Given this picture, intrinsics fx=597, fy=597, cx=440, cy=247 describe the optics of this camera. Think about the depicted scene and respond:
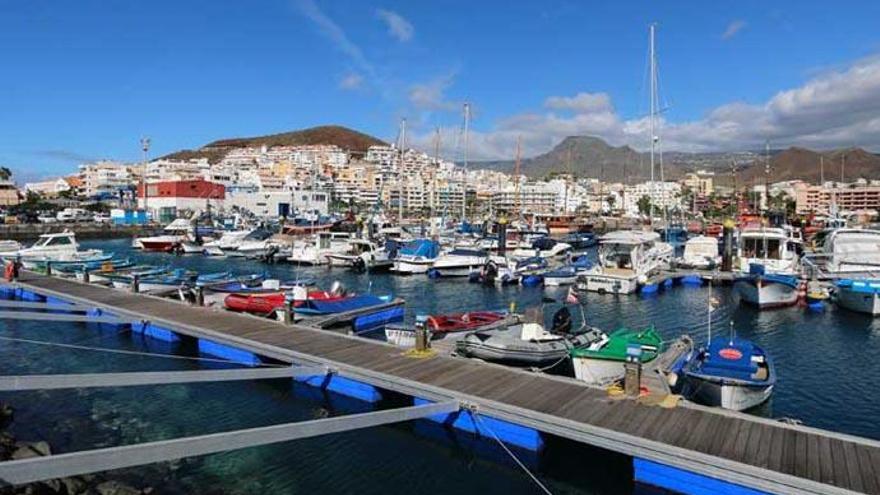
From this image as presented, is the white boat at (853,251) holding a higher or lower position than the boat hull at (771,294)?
higher

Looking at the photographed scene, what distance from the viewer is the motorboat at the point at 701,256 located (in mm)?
51031

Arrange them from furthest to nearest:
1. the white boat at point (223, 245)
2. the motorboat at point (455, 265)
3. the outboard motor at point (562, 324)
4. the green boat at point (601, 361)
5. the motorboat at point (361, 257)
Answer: the white boat at point (223, 245), the motorboat at point (361, 257), the motorboat at point (455, 265), the outboard motor at point (562, 324), the green boat at point (601, 361)

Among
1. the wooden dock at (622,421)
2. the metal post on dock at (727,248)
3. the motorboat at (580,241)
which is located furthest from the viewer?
the motorboat at (580,241)

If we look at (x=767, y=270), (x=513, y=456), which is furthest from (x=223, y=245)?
(x=513, y=456)

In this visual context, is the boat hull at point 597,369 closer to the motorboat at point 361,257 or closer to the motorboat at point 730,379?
the motorboat at point 730,379

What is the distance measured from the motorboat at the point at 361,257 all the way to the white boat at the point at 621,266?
19.1m

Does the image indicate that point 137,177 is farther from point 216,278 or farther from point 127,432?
point 127,432

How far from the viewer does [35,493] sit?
11.4 m

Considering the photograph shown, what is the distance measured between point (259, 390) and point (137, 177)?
205 meters

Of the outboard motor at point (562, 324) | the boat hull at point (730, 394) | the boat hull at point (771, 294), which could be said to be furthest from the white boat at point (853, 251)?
the boat hull at point (730, 394)

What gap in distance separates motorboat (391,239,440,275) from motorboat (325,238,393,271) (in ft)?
4.28

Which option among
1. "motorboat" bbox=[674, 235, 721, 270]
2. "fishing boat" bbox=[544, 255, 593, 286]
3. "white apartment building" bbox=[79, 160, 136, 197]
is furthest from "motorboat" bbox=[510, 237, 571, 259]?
"white apartment building" bbox=[79, 160, 136, 197]

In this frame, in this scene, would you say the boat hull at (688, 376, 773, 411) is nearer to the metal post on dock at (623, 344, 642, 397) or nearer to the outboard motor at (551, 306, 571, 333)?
the metal post on dock at (623, 344, 642, 397)

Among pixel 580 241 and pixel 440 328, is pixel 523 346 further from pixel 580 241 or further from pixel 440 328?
pixel 580 241
